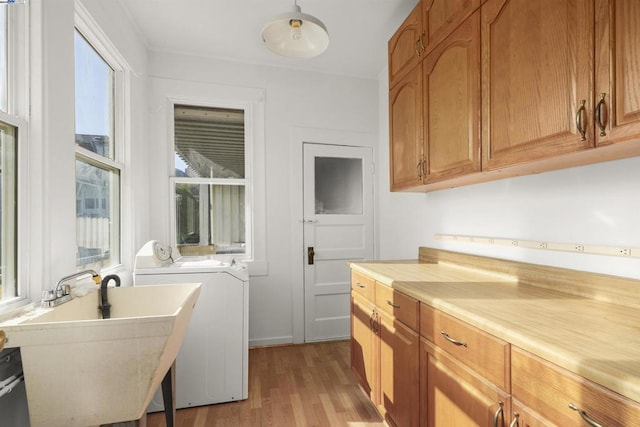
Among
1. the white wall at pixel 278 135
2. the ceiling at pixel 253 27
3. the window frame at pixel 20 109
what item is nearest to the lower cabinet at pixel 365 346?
the white wall at pixel 278 135

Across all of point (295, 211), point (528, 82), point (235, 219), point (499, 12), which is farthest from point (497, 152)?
point (235, 219)

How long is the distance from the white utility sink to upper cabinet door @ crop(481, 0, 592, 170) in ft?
4.81

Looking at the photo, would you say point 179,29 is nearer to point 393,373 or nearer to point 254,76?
point 254,76

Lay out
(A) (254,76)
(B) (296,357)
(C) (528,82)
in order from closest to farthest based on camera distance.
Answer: (C) (528,82) → (B) (296,357) → (A) (254,76)

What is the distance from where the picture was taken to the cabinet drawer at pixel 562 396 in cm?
65

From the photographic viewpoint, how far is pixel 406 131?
2.03 meters

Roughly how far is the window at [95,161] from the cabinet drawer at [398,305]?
1.73 m

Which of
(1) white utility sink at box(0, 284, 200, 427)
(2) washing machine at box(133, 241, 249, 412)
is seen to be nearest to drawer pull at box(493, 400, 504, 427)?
(1) white utility sink at box(0, 284, 200, 427)

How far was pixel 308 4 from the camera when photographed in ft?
7.06

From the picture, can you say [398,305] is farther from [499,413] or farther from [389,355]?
[499,413]

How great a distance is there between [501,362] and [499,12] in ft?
4.44

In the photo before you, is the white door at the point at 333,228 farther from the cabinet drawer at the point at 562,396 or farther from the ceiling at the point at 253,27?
the cabinet drawer at the point at 562,396

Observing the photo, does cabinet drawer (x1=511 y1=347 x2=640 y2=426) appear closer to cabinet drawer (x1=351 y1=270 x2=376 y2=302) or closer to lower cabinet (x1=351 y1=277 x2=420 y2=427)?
lower cabinet (x1=351 y1=277 x2=420 y2=427)

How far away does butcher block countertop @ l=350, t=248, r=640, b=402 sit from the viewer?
2.35 feet
